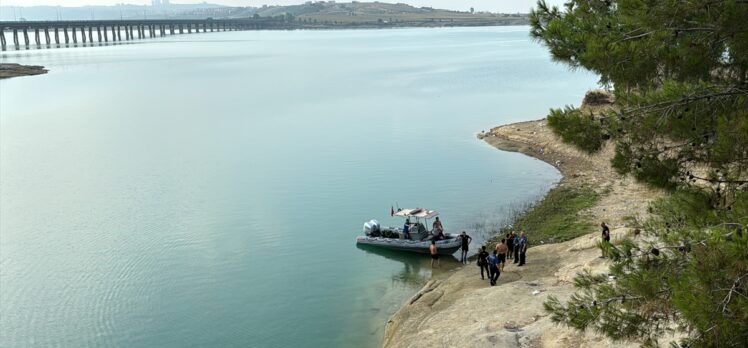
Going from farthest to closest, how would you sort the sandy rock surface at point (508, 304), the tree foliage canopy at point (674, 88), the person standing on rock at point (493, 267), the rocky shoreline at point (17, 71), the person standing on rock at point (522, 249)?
1. the rocky shoreline at point (17, 71)
2. the person standing on rock at point (522, 249)
3. the person standing on rock at point (493, 267)
4. the sandy rock surface at point (508, 304)
5. the tree foliage canopy at point (674, 88)

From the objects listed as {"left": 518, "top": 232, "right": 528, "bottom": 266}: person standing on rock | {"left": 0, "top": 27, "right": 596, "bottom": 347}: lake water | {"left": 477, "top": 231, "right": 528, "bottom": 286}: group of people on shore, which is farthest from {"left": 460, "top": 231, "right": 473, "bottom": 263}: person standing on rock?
{"left": 518, "top": 232, "right": 528, "bottom": 266}: person standing on rock

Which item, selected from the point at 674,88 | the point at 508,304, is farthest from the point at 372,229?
the point at 674,88

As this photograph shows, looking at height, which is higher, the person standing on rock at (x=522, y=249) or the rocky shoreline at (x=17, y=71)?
the person standing on rock at (x=522, y=249)

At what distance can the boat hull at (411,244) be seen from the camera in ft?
94.3

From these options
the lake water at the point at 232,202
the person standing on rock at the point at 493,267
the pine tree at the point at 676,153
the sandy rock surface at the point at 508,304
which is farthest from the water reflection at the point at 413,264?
the pine tree at the point at 676,153

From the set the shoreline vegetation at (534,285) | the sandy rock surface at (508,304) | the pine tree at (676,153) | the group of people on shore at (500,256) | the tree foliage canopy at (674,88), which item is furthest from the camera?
the group of people on shore at (500,256)

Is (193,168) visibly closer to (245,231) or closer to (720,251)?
(245,231)

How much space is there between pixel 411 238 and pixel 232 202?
13.6 m

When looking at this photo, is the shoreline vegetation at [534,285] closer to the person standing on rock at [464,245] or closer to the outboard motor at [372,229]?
the person standing on rock at [464,245]

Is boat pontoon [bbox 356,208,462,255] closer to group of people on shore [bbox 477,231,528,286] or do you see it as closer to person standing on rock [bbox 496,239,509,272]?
group of people on shore [bbox 477,231,528,286]

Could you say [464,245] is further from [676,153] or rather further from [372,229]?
[676,153]

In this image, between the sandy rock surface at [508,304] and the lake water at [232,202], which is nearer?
the sandy rock surface at [508,304]

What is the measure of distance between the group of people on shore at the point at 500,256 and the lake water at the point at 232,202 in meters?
3.47

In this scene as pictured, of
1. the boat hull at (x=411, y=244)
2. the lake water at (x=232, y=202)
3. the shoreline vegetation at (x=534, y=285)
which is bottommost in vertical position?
the lake water at (x=232, y=202)
